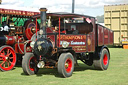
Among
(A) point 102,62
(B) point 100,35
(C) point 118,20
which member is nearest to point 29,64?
(A) point 102,62

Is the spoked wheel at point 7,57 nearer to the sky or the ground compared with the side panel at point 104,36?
nearer to the ground

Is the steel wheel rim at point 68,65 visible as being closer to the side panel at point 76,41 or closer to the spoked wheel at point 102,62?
the side panel at point 76,41

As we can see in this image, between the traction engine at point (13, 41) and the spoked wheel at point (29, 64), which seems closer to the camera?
the spoked wheel at point (29, 64)

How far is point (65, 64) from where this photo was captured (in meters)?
8.61

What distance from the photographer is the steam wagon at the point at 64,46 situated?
860cm

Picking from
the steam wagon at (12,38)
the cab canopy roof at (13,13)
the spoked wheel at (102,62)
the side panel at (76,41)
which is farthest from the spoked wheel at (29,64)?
the cab canopy roof at (13,13)

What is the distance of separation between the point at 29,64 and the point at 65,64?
126 centimetres

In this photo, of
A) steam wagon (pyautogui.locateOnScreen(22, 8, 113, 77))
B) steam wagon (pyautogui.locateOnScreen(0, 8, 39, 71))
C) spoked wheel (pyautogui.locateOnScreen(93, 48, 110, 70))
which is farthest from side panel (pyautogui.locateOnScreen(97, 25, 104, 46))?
steam wagon (pyautogui.locateOnScreen(0, 8, 39, 71))

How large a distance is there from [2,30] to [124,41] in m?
14.9

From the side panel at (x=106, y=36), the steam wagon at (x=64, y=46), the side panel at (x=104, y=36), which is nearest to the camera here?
the steam wagon at (x=64, y=46)

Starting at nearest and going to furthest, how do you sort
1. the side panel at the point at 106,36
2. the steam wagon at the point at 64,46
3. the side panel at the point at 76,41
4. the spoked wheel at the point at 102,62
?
1. the steam wagon at the point at 64,46
2. the side panel at the point at 76,41
3. the spoked wheel at the point at 102,62
4. the side panel at the point at 106,36

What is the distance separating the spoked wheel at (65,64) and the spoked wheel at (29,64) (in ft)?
3.76

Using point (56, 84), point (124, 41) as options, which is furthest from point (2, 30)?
point (124, 41)

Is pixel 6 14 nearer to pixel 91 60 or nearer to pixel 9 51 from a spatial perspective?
pixel 9 51
